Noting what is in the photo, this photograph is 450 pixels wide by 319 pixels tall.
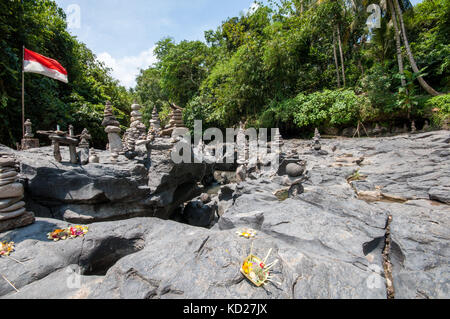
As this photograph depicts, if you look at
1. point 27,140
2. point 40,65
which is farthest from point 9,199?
point 40,65

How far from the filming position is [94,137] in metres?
20.0

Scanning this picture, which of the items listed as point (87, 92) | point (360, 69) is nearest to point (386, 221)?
point (360, 69)

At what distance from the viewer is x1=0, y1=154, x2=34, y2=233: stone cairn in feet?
11.8

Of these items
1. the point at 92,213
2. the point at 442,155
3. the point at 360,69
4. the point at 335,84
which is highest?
the point at 360,69

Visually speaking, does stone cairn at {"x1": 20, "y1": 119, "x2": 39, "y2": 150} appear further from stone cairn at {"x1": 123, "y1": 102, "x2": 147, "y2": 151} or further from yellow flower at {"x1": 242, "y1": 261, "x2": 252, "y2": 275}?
yellow flower at {"x1": 242, "y1": 261, "x2": 252, "y2": 275}

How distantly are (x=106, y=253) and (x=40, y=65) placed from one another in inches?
444

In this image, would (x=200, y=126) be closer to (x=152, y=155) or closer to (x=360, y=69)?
(x=152, y=155)

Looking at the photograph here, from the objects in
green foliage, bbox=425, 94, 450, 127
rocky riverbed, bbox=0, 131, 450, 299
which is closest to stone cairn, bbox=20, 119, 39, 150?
rocky riverbed, bbox=0, 131, 450, 299

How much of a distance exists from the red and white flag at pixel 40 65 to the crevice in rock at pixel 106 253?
1073cm

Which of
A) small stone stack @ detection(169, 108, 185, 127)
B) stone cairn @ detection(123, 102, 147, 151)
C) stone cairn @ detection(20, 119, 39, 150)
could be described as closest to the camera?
stone cairn @ detection(123, 102, 147, 151)

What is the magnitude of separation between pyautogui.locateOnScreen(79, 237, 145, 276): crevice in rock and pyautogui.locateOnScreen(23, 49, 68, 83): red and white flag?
10.7 meters

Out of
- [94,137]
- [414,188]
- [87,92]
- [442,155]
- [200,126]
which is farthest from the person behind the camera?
[200,126]

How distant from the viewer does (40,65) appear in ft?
31.7
